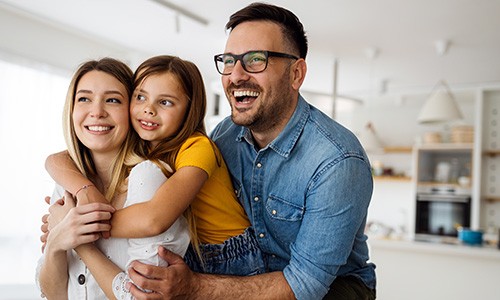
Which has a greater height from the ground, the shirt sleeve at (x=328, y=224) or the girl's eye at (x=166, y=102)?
the girl's eye at (x=166, y=102)

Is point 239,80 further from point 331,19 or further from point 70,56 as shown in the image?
point 70,56

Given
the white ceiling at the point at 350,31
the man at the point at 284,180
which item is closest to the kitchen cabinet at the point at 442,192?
the white ceiling at the point at 350,31

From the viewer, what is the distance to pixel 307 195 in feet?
5.57

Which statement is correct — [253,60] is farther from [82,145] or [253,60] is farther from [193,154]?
[82,145]

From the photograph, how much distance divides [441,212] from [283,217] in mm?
6041

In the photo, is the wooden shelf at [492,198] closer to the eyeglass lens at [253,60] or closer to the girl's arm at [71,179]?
the eyeglass lens at [253,60]

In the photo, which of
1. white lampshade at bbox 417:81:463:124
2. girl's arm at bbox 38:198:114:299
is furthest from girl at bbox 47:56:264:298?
white lampshade at bbox 417:81:463:124

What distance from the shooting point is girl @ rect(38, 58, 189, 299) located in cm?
155

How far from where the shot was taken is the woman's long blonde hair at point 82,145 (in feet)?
5.67

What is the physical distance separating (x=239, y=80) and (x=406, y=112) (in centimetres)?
667

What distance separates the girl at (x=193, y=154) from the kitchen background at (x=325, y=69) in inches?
71.9

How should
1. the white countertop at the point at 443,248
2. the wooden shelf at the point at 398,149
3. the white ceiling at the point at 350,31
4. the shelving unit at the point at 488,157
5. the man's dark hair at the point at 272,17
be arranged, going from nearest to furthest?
1. the man's dark hair at the point at 272,17
2. the white countertop at the point at 443,248
3. the white ceiling at the point at 350,31
4. the shelving unit at the point at 488,157
5. the wooden shelf at the point at 398,149

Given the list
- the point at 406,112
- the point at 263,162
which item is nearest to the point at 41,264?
the point at 263,162

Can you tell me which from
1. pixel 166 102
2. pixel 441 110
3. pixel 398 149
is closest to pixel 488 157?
pixel 398 149
